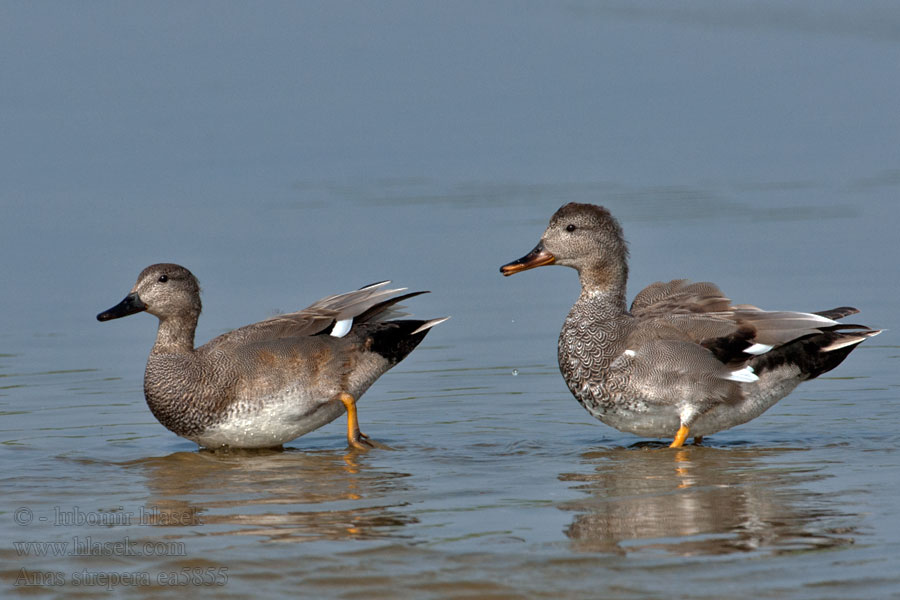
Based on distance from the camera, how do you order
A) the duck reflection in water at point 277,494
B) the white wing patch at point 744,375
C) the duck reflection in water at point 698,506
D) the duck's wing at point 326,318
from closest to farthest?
the duck reflection in water at point 698,506, the duck reflection in water at point 277,494, the white wing patch at point 744,375, the duck's wing at point 326,318

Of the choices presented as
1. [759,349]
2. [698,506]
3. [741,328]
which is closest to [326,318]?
[741,328]

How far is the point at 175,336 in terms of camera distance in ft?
29.6

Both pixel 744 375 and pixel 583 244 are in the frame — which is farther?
pixel 583 244

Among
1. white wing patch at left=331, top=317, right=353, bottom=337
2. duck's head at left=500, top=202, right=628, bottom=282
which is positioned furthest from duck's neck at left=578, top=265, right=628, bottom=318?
white wing patch at left=331, top=317, right=353, bottom=337

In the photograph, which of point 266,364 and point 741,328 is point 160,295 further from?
point 741,328

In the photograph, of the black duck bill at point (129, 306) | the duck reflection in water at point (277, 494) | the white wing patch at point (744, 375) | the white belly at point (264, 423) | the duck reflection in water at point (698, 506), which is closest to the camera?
the duck reflection in water at point (698, 506)

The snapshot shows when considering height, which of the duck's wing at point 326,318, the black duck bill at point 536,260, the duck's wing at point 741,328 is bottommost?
the duck's wing at point 741,328

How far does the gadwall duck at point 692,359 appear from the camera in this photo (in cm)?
823

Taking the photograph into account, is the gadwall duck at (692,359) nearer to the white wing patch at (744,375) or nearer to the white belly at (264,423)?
the white wing patch at (744,375)

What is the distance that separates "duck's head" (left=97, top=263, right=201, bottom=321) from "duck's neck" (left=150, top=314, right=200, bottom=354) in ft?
0.10

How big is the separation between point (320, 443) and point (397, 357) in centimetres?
78

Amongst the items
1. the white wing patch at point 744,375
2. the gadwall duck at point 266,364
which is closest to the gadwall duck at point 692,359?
the white wing patch at point 744,375

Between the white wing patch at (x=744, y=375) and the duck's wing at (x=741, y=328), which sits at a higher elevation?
the duck's wing at (x=741, y=328)

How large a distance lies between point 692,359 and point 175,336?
3.20m
